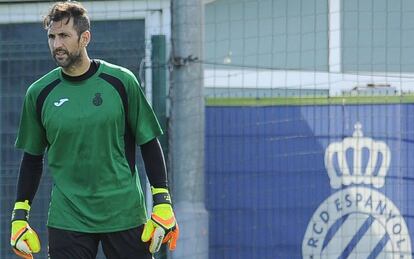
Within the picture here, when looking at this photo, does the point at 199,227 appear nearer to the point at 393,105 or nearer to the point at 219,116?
the point at 219,116

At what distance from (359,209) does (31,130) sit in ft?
9.54

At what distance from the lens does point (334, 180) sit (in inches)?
331

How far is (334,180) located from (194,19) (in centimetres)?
148

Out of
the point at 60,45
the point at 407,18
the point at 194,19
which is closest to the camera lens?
the point at 60,45

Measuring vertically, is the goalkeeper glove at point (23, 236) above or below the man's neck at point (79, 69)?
below

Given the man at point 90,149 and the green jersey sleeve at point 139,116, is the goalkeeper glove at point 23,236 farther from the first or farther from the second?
the green jersey sleeve at point 139,116

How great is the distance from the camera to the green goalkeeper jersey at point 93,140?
20.0 feet

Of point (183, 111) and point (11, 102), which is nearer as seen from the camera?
point (183, 111)

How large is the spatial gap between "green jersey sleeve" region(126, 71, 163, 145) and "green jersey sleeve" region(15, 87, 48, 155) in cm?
48

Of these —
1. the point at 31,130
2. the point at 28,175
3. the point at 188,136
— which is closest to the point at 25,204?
the point at 28,175

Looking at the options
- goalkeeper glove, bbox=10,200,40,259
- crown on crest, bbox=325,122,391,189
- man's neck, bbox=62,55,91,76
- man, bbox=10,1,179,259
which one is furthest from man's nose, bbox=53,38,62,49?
crown on crest, bbox=325,122,391,189

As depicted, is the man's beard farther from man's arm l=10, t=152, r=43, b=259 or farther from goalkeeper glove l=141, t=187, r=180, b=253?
goalkeeper glove l=141, t=187, r=180, b=253

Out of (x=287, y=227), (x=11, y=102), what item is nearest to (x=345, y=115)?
(x=287, y=227)

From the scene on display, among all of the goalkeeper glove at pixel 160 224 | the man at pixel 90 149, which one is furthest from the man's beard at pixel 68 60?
the goalkeeper glove at pixel 160 224
